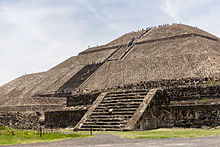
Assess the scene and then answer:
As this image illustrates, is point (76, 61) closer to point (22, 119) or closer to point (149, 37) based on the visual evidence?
point (149, 37)

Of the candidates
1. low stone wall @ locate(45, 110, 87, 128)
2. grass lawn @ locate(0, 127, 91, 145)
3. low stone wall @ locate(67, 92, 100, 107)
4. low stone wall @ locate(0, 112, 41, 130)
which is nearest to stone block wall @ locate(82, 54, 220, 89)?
low stone wall @ locate(67, 92, 100, 107)

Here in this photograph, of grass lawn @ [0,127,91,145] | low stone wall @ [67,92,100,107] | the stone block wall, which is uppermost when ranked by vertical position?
the stone block wall

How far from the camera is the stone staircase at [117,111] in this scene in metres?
15.3

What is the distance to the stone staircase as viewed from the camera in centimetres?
1532

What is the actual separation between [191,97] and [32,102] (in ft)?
58.3

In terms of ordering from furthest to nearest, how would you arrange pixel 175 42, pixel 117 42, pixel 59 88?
pixel 117 42, pixel 175 42, pixel 59 88

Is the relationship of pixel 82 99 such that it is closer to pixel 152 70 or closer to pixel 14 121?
pixel 14 121

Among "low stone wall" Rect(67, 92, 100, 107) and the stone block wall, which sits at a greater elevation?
the stone block wall

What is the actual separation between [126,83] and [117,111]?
14.0 meters

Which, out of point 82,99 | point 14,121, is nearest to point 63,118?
point 82,99

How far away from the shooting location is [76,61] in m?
49.9

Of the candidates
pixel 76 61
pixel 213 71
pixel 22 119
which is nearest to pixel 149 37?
pixel 76 61

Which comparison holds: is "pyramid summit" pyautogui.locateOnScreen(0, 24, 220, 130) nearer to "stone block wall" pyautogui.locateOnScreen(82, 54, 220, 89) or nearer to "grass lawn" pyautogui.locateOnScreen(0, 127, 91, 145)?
"stone block wall" pyautogui.locateOnScreen(82, 54, 220, 89)

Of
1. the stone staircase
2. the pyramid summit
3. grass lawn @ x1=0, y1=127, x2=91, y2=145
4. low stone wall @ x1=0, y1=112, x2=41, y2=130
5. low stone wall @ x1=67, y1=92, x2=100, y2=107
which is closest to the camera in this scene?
grass lawn @ x1=0, y1=127, x2=91, y2=145
